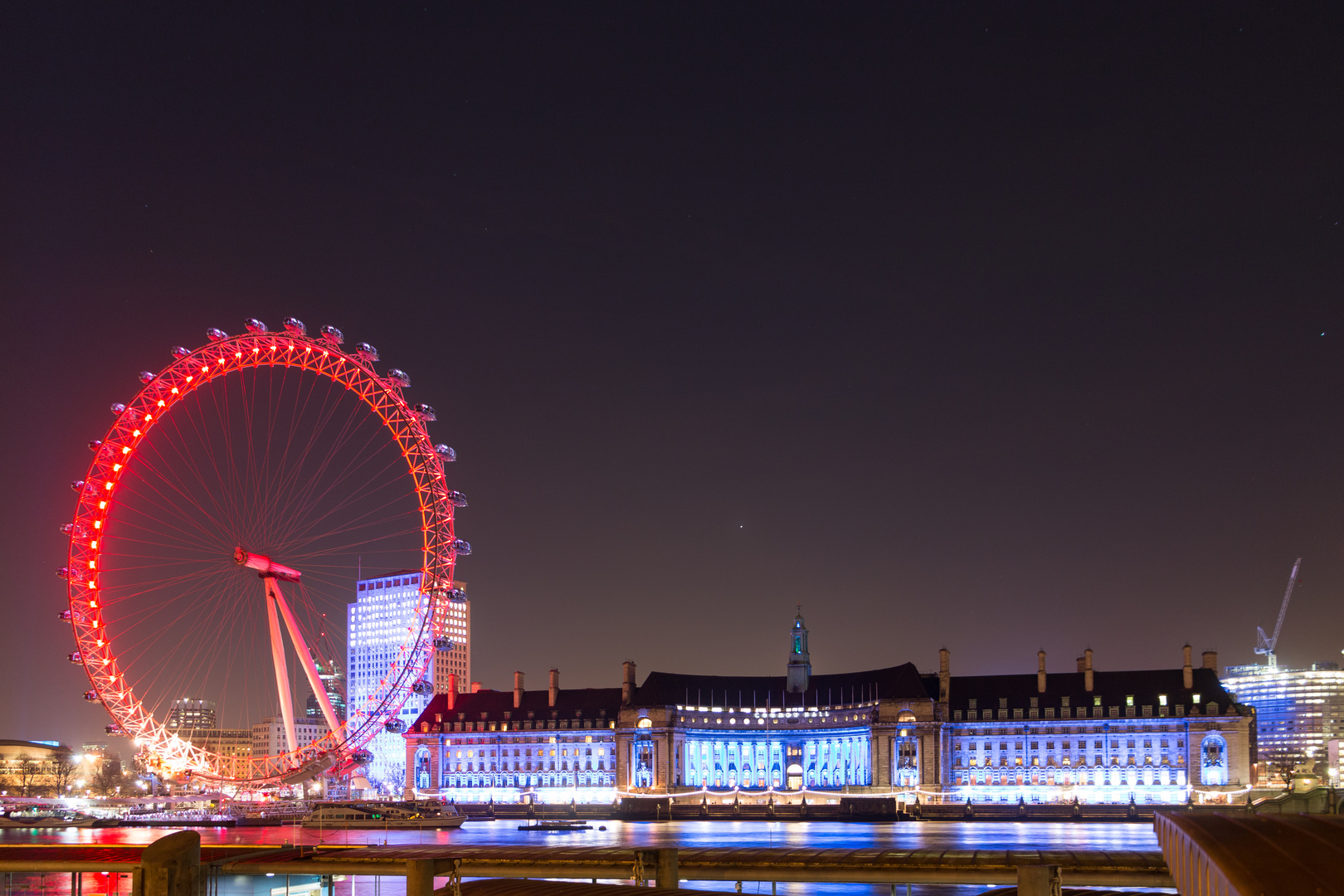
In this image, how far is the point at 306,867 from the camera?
2361 centimetres

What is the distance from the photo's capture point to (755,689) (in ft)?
607

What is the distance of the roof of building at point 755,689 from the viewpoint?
176250 mm

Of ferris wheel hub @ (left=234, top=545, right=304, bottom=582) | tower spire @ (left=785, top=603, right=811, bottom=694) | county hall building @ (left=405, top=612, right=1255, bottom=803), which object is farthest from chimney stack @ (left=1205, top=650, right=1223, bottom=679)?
ferris wheel hub @ (left=234, top=545, right=304, bottom=582)

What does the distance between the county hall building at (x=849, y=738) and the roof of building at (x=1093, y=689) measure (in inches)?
8.2

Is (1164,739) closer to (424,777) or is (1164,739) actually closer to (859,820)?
(859,820)

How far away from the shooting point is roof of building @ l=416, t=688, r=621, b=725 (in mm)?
181125

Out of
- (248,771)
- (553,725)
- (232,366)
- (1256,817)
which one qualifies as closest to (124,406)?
(232,366)

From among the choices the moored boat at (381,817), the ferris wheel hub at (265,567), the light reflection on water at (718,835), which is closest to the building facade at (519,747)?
the light reflection on water at (718,835)

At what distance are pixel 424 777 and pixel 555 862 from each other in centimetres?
16823

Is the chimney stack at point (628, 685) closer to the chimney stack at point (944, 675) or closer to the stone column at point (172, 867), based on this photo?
the chimney stack at point (944, 675)

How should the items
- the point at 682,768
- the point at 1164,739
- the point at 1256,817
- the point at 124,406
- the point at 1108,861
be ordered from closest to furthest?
the point at 1256,817, the point at 1108,861, the point at 124,406, the point at 1164,739, the point at 682,768

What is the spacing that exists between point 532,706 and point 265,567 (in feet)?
329

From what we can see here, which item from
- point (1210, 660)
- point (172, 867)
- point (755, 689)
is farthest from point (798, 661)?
point (172, 867)

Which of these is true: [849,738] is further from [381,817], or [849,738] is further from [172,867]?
[172,867]
